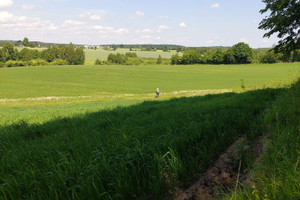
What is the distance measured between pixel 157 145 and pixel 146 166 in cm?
54

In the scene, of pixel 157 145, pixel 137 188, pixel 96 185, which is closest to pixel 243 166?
pixel 157 145

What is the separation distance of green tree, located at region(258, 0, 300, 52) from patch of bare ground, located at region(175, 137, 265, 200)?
9984 mm

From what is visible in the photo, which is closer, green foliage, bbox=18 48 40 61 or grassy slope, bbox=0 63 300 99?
grassy slope, bbox=0 63 300 99

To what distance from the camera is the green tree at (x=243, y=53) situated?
3784 inches

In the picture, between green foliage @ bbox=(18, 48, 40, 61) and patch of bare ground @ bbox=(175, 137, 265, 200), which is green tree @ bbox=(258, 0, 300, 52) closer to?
patch of bare ground @ bbox=(175, 137, 265, 200)

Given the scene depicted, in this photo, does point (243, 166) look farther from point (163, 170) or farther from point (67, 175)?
point (67, 175)

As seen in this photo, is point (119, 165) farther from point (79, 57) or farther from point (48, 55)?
point (48, 55)

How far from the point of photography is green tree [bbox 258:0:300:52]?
33.9 feet

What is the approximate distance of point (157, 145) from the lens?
3.25m

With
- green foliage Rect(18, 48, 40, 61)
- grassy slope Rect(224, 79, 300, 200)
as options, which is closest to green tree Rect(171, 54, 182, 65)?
green foliage Rect(18, 48, 40, 61)

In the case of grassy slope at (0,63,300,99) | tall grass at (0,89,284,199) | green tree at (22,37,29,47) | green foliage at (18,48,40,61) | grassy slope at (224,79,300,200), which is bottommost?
grassy slope at (0,63,300,99)

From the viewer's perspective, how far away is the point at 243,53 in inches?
3755

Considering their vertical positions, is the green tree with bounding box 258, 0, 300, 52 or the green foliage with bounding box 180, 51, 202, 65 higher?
the green foliage with bounding box 180, 51, 202, 65

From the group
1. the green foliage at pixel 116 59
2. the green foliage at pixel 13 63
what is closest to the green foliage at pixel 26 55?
the green foliage at pixel 13 63
